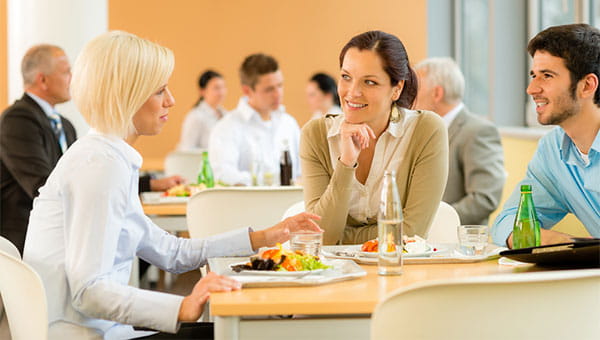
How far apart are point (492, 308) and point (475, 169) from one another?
2644mm

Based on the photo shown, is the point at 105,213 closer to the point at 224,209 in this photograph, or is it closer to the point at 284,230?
the point at 284,230

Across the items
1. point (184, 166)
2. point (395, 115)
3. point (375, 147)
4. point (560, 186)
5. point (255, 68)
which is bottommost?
point (184, 166)

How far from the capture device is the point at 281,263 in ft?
6.06

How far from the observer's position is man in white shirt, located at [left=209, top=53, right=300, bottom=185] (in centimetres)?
516

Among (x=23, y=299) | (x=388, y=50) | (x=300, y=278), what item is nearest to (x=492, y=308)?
(x=300, y=278)

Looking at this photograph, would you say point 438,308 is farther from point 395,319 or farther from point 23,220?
point 23,220

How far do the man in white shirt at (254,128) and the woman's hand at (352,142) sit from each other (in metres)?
2.56

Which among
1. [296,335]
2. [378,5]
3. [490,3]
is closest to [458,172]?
[296,335]

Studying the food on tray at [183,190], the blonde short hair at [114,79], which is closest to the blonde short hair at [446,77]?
the food on tray at [183,190]

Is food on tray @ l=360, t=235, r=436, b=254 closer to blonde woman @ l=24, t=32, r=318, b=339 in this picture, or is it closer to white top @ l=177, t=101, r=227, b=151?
blonde woman @ l=24, t=32, r=318, b=339

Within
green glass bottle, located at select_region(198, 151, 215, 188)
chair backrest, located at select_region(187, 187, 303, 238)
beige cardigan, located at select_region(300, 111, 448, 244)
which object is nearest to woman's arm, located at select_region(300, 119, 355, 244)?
beige cardigan, located at select_region(300, 111, 448, 244)

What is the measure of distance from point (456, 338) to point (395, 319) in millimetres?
113

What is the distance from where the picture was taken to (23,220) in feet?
12.9

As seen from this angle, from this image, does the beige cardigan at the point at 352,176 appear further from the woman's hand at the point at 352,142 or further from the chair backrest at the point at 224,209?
the chair backrest at the point at 224,209
